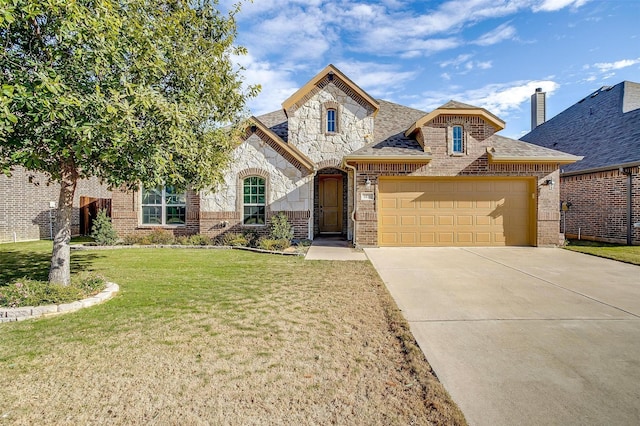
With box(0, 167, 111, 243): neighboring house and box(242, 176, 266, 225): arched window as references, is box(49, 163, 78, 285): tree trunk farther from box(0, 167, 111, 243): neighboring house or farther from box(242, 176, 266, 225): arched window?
box(0, 167, 111, 243): neighboring house

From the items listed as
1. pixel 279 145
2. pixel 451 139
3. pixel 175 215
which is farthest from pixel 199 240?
pixel 451 139

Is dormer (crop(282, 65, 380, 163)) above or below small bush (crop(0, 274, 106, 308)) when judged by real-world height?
above

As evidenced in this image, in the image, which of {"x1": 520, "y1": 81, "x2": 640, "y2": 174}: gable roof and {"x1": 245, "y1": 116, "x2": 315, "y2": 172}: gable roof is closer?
{"x1": 245, "y1": 116, "x2": 315, "y2": 172}: gable roof

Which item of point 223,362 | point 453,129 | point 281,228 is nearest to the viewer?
point 223,362

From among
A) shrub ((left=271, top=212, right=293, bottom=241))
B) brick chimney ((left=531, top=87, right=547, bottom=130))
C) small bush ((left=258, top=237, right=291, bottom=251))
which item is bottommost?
small bush ((left=258, top=237, right=291, bottom=251))

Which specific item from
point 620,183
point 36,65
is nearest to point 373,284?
point 36,65

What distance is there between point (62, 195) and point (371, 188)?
8749 millimetres

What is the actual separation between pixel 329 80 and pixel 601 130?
13.8 m

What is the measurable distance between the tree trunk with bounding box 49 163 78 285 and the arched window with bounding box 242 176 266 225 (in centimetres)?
716

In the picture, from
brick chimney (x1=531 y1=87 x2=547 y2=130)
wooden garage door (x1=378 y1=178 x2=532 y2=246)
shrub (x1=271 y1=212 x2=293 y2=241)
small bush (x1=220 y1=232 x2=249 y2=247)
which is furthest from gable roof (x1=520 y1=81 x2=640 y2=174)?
small bush (x1=220 y1=232 x2=249 y2=247)

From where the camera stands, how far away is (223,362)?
11.1ft

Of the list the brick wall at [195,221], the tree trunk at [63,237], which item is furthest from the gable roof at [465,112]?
the tree trunk at [63,237]

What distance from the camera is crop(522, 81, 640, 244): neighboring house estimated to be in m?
12.5

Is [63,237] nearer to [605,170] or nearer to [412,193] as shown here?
[412,193]
